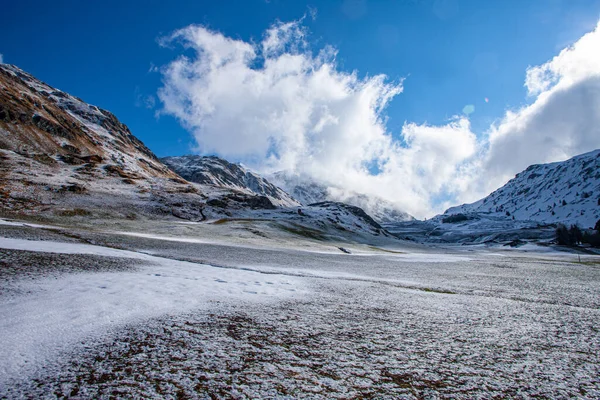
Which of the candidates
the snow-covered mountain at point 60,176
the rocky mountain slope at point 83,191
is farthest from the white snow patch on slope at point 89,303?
the snow-covered mountain at point 60,176

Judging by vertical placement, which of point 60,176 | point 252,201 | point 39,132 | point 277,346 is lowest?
point 277,346

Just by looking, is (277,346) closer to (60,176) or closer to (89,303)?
(89,303)

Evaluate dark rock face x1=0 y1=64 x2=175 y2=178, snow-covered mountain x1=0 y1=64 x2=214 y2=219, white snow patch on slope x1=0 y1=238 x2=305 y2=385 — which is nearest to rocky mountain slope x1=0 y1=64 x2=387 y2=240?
snow-covered mountain x1=0 y1=64 x2=214 y2=219

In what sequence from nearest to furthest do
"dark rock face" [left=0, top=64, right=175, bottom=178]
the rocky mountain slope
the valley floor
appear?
1. the valley floor
2. the rocky mountain slope
3. "dark rock face" [left=0, top=64, right=175, bottom=178]

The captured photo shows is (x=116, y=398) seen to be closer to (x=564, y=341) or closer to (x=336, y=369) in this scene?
(x=336, y=369)

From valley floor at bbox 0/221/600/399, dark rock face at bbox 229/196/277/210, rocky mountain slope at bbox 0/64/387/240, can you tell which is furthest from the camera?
dark rock face at bbox 229/196/277/210

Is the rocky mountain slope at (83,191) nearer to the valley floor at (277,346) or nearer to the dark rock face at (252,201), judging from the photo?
the dark rock face at (252,201)

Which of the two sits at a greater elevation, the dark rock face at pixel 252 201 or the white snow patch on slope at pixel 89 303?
the dark rock face at pixel 252 201

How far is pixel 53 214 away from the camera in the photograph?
174 ft

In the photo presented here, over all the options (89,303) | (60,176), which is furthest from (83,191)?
(89,303)

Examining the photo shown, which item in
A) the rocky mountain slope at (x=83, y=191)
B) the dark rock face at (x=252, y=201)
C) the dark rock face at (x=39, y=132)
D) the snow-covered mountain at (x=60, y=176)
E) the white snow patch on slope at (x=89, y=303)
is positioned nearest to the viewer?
the white snow patch on slope at (x=89, y=303)

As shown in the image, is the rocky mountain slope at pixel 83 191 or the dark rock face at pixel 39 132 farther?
the dark rock face at pixel 39 132

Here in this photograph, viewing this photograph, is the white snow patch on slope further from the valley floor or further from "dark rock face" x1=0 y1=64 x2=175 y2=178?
"dark rock face" x1=0 y1=64 x2=175 y2=178

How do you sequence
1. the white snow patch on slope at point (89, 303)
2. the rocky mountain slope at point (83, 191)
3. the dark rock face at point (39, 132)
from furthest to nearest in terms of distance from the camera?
1. the dark rock face at point (39, 132)
2. the rocky mountain slope at point (83, 191)
3. the white snow patch on slope at point (89, 303)
